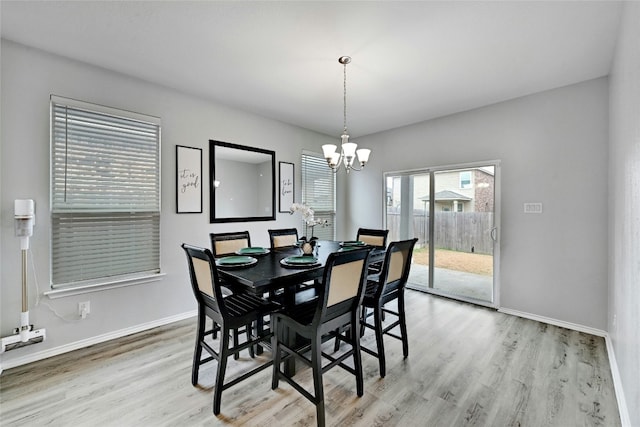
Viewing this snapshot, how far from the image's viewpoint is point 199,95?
3.31m

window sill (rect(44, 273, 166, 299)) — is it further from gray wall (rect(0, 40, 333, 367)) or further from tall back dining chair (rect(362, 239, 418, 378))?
tall back dining chair (rect(362, 239, 418, 378))

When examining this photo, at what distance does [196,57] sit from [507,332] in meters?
4.19

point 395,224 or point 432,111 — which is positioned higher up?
point 432,111

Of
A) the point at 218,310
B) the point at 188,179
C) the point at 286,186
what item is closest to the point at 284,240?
the point at 286,186

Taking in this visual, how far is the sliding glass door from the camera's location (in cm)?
369

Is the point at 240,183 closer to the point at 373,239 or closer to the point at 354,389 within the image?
the point at 373,239

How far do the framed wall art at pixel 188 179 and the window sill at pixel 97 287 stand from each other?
0.81 meters

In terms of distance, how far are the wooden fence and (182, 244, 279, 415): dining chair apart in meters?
3.02

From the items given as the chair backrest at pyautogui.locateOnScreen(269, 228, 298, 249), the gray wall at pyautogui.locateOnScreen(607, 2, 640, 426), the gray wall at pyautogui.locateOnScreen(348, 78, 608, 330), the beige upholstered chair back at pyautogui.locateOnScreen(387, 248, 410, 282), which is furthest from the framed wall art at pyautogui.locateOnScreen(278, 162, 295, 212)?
the gray wall at pyautogui.locateOnScreen(607, 2, 640, 426)

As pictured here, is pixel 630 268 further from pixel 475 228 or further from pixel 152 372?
pixel 152 372

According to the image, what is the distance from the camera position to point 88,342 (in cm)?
258

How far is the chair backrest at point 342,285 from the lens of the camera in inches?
65.7

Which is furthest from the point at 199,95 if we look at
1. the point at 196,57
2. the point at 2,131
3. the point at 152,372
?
the point at 152,372

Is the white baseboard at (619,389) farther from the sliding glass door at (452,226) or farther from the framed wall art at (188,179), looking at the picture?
the framed wall art at (188,179)
